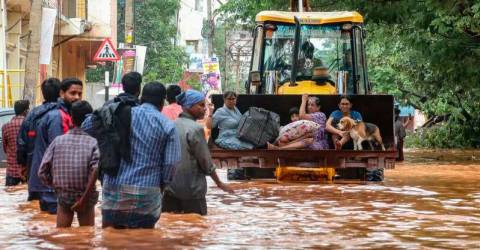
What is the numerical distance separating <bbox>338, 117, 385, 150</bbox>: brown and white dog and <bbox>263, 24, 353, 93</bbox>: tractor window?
167 cm

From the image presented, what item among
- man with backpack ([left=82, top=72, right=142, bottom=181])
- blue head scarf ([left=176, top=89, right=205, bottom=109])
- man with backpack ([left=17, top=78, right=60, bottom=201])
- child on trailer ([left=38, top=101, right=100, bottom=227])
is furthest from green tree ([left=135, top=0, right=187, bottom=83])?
man with backpack ([left=82, top=72, right=142, bottom=181])

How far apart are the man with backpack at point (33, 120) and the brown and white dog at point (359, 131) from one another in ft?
21.4

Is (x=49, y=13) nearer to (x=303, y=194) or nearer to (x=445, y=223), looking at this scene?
(x=303, y=194)

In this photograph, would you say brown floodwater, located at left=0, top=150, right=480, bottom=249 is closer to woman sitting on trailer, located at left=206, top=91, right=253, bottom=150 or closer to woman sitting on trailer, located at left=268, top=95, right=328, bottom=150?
woman sitting on trailer, located at left=268, top=95, right=328, bottom=150

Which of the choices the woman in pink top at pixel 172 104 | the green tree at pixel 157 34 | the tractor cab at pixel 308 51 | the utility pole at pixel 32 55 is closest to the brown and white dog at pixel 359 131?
the tractor cab at pixel 308 51

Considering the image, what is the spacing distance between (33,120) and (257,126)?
6187 millimetres

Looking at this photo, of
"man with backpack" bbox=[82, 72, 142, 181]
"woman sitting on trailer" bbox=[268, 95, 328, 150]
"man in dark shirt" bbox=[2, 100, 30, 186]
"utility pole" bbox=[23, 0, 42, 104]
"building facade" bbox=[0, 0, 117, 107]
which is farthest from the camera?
"building facade" bbox=[0, 0, 117, 107]

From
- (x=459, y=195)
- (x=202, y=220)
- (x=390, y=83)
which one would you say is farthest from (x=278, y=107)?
(x=390, y=83)

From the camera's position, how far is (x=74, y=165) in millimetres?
8914

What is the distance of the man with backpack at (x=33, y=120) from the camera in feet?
35.1

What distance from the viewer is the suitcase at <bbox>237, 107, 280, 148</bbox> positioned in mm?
16391

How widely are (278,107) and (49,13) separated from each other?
1326 centimetres

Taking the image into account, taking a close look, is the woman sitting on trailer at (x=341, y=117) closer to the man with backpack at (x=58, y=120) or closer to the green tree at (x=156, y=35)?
the man with backpack at (x=58, y=120)

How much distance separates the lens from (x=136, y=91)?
8.66 metres
